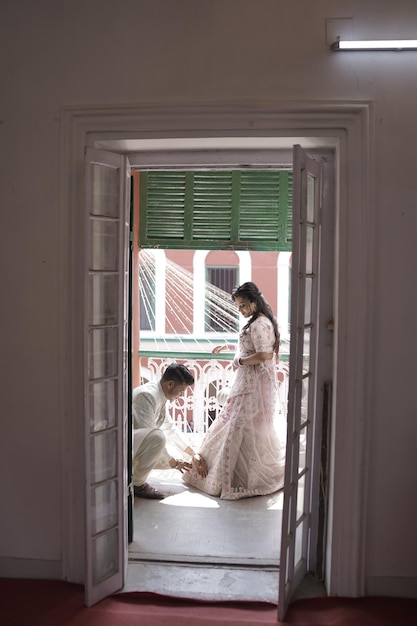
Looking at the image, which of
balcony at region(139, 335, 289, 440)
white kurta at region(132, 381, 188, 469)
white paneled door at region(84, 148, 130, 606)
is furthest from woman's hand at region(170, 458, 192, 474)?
white paneled door at region(84, 148, 130, 606)

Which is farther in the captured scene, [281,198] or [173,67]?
[281,198]

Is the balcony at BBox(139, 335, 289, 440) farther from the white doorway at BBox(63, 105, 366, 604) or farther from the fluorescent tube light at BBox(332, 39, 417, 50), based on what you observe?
the fluorescent tube light at BBox(332, 39, 417, 50)

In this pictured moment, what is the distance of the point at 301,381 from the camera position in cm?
274

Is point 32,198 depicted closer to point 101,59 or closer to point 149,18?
point 101,59

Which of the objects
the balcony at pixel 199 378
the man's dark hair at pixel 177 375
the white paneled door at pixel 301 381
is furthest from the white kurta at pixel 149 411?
the white paneled door at pixel 301 381

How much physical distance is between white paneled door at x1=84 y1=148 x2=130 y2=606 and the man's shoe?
124 centimetres

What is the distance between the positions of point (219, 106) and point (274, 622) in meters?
2.31

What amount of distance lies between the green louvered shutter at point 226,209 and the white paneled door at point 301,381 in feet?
6.33

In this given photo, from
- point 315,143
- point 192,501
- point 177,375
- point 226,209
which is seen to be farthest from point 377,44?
point 192,501

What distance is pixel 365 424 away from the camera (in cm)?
283

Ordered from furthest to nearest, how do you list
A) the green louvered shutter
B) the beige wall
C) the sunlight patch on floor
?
1. the green louvered shutter
2. the sunlight patch on floor
3. the beige wall

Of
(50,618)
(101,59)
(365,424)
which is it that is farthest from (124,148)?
(50,618)

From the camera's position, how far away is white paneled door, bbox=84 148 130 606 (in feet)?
9.12

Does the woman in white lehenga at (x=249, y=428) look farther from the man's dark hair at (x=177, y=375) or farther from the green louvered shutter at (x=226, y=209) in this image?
the green louvered shutter at (x=226, y=209)
